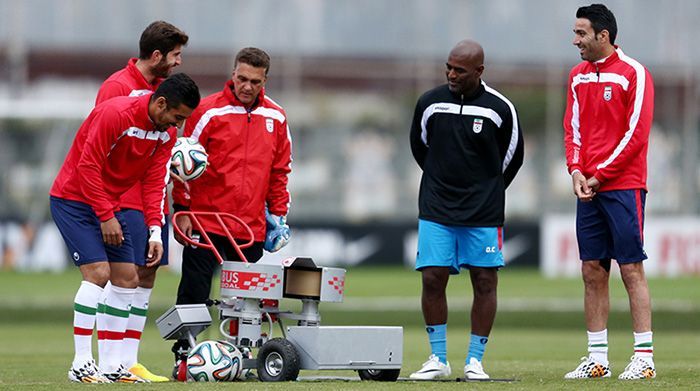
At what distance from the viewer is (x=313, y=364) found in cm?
898

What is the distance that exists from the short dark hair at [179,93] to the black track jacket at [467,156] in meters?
1.86

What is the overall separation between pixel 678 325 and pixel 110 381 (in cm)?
1308

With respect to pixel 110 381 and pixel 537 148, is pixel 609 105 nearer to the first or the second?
pixel 110 381

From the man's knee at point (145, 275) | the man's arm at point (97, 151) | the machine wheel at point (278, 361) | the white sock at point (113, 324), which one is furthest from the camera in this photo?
the man's knee at point (145, 275)

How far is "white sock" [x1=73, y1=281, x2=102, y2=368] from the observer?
8.96 metres

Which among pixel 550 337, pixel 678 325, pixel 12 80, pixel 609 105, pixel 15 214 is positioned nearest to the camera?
pixel 609 105

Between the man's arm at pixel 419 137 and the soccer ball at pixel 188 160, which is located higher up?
the man's arm at pixel 419 137

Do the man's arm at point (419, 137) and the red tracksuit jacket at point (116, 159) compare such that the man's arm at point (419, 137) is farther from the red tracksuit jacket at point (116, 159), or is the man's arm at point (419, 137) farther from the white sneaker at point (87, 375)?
the white sneaker at point (87, 375)

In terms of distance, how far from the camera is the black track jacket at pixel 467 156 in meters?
9.83

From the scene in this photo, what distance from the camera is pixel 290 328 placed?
9047 millimetres

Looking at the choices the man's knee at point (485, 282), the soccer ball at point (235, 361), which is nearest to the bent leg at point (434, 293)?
the man's knee at point (485, 282)

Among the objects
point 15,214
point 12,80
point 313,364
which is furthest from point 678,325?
point 12,80

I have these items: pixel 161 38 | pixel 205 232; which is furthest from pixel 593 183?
pixel 161 38

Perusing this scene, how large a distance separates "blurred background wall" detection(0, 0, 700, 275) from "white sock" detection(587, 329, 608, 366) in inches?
785
